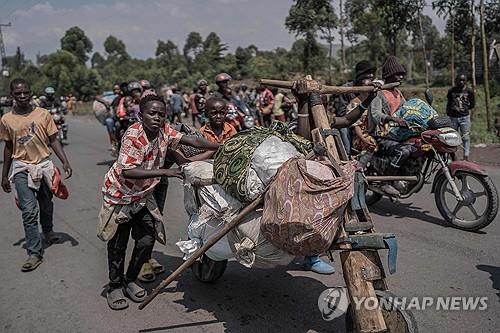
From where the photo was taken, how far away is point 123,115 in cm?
886

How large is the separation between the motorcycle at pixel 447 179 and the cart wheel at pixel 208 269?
172cm

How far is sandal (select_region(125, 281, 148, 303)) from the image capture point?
364 cm

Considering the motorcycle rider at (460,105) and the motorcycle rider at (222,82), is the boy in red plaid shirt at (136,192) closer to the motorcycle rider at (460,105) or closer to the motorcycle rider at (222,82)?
the motorcycle rider at (222,82)

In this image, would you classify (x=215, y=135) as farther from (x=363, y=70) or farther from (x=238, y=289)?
(x=363, y=70)

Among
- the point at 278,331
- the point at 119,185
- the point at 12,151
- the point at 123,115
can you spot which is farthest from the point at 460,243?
the point at 123,115

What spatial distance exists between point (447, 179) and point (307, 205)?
3.11 metres

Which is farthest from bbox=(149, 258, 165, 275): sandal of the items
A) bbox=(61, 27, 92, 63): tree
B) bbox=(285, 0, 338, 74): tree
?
bbox=(61, 27, 92, 63): tree

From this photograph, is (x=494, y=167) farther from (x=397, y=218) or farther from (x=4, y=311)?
(x=4, y=311)

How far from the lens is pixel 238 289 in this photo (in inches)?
149

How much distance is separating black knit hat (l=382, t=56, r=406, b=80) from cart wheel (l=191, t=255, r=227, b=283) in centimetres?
281

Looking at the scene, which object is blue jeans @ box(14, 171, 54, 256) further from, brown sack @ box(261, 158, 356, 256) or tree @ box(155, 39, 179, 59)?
tree @ box(155, 39, 179, 59)

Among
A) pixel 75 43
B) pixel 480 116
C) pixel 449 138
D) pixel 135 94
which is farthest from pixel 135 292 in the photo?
pixel 75 43

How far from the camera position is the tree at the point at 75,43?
2506 inches

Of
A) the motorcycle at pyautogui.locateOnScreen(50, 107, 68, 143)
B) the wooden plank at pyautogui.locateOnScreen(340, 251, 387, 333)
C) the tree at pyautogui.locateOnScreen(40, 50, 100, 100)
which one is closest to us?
the wooden plank at pyautogui.locateOnScreen(340, 251, 387, 333)
